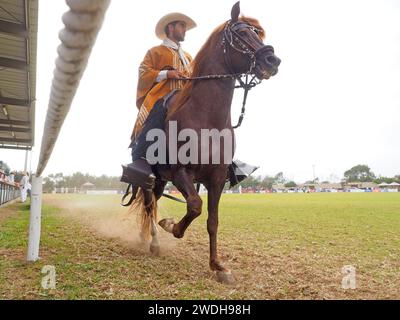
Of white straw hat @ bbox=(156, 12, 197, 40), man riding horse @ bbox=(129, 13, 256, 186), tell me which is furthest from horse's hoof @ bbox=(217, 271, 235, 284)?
white straw hat @ bbox=(156, 12, 197, 40)

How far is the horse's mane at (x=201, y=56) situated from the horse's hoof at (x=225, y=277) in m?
2.00

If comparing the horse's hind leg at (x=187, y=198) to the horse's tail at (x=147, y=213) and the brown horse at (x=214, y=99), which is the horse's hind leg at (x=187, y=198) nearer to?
the brown horse at (x=214, y=99)

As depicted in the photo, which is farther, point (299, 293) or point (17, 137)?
point (17, 137)

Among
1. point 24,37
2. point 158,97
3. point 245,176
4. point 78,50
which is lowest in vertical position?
point 245,176

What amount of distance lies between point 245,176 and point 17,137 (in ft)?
52.5

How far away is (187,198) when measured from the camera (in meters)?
3.93

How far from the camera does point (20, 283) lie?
3.44 metres

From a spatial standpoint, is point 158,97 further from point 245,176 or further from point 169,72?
point 245,176

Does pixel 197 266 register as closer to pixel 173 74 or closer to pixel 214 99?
pixel 214 99

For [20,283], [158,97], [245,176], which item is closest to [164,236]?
[245,176]

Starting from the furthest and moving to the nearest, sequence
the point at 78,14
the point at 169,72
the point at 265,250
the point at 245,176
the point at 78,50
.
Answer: the point at 265,250 → the point at 245,176 → the point at 169,72 → the point at 78,50 → the point at 78,14

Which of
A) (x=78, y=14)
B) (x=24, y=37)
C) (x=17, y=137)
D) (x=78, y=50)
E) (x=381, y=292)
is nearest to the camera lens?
(x=78, y=14)
